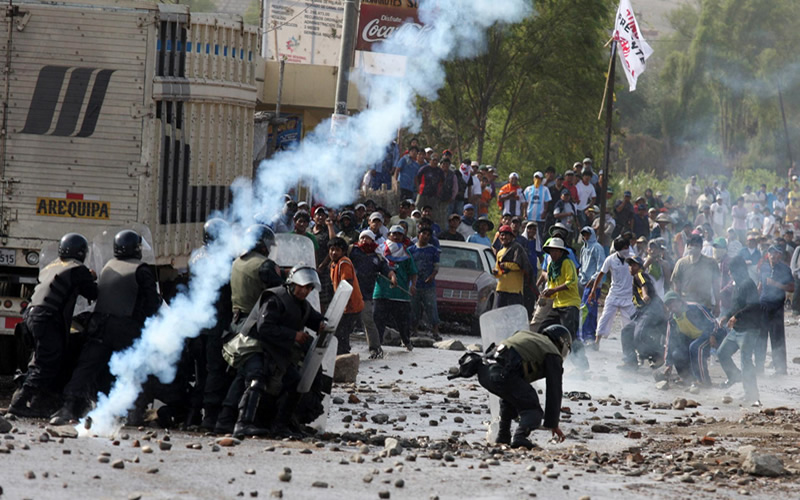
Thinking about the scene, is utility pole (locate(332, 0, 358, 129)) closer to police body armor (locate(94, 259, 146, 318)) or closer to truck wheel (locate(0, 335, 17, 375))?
truck wheel (locate(0, 335, 17, 375))

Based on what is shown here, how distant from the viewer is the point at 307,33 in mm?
32906

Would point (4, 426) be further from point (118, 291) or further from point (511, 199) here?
point (511, 199)

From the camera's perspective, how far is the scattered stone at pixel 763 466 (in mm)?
9000

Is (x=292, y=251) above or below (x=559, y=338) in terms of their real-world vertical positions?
above

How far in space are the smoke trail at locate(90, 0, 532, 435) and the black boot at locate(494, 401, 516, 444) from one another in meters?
2.57

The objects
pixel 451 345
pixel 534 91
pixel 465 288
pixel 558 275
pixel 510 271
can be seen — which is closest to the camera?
pixel 558 275

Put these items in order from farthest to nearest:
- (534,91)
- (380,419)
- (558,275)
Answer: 1. (534,91)
2. (558,275)
3. (380,419)

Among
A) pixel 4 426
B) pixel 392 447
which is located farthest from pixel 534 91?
pixel 4 426

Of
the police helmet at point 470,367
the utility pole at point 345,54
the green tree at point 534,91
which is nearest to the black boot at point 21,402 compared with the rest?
the police helmet at point 470,367

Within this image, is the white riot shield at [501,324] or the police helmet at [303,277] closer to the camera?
the police helmet at [303,277]

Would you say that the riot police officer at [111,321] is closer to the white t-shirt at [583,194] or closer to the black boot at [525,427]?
the black boot at [525,427]

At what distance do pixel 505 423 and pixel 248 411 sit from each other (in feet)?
7.05

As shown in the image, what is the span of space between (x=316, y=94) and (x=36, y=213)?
→ 40.1 feet

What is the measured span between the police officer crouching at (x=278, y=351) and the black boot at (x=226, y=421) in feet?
0.47
